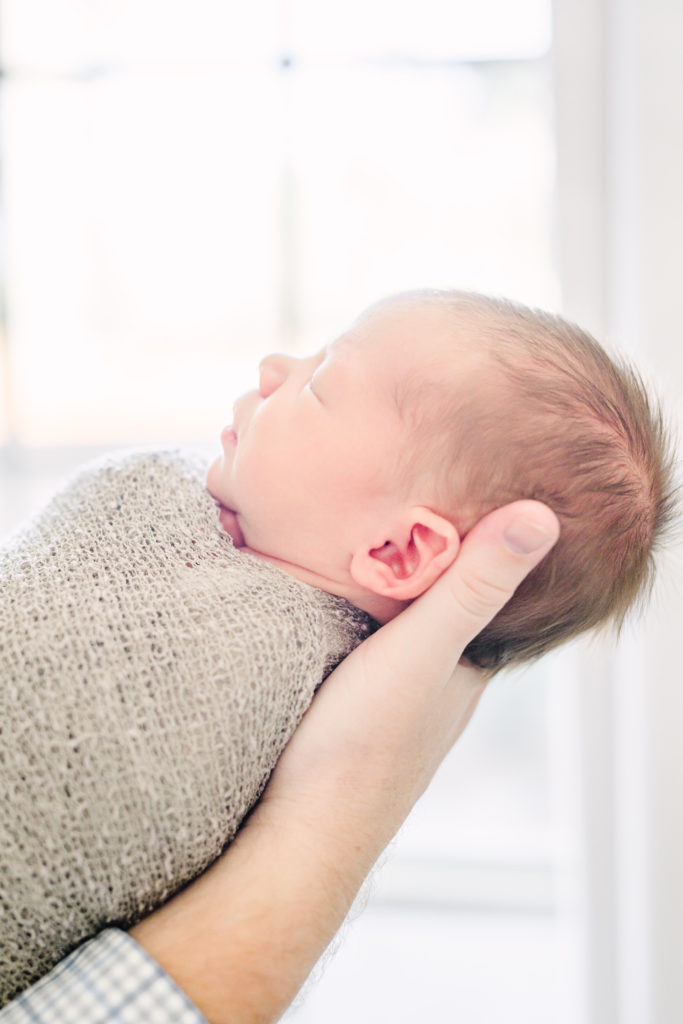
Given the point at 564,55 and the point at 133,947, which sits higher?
the point at 564,55

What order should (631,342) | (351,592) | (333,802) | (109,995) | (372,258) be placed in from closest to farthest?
(109,995)
(333,802)
(351,592)
(631,342)
(372,258)

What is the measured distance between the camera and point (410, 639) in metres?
0.63

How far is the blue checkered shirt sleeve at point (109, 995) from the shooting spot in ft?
1.69

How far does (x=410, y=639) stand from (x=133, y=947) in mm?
283

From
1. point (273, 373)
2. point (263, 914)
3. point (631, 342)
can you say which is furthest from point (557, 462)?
point (631, 342)

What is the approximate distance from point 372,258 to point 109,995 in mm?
1238

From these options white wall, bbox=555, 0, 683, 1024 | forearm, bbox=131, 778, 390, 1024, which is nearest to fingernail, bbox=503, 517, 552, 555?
forearm, bbox=131, 778, 390, 1024

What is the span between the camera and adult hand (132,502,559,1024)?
556 mm

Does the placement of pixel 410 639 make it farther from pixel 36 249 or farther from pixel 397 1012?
pixel 36 249

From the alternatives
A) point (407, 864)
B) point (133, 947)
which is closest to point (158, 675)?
point (133, 947)

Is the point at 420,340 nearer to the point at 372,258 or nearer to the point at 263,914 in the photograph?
the point at 263,914

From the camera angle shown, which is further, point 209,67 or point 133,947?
point 209,67

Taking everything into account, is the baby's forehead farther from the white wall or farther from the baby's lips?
the white wall

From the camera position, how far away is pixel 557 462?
664 mm
